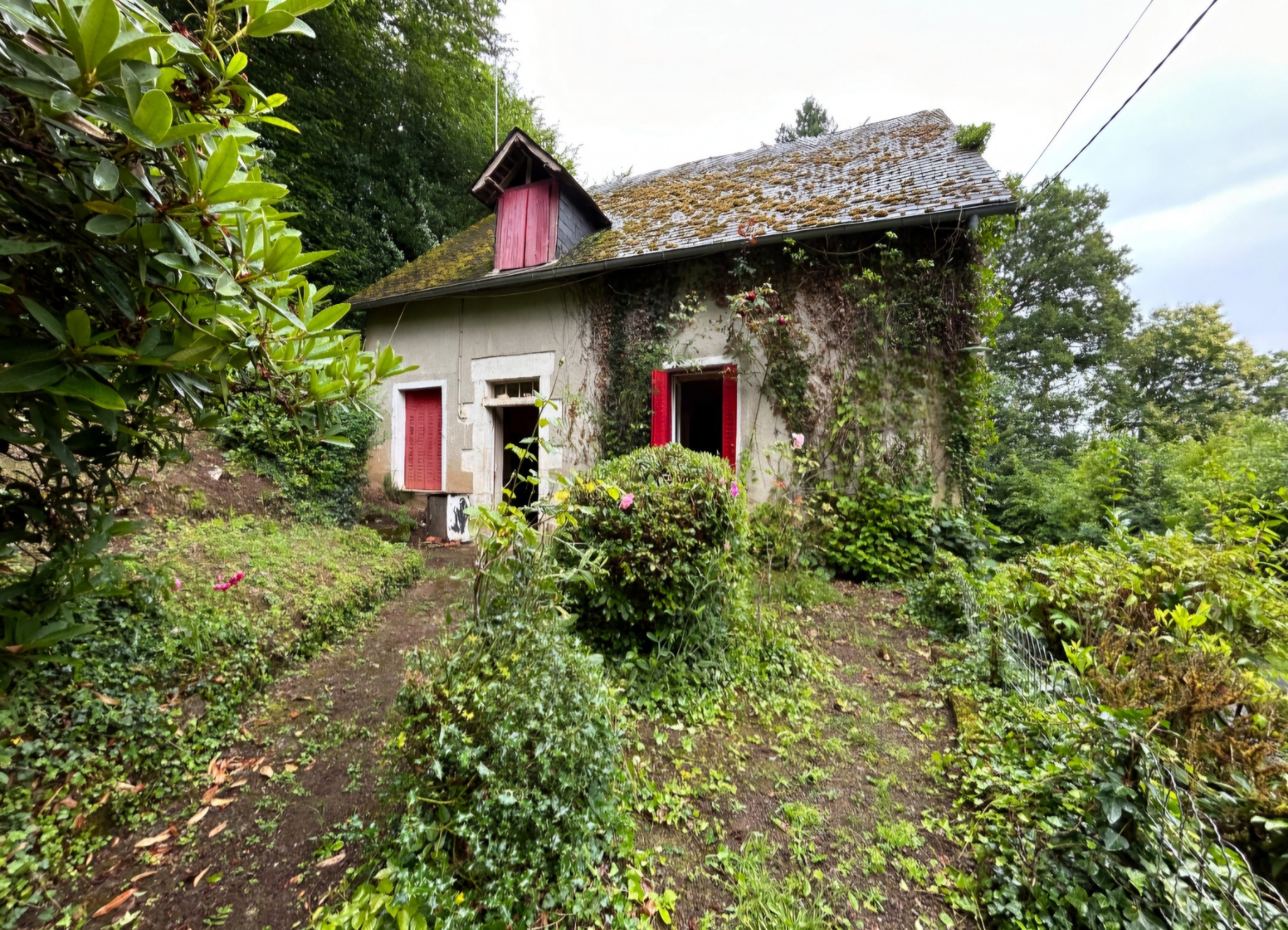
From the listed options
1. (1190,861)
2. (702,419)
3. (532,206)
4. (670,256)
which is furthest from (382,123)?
(1190,861)

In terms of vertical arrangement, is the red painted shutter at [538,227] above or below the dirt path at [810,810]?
above

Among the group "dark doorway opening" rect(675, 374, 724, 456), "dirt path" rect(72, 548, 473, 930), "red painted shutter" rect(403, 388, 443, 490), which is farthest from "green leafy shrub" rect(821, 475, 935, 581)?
"red painted shutter" rect(403, 388, 443, 490)

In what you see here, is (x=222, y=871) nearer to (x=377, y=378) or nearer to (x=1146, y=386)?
(x=377, y=378)

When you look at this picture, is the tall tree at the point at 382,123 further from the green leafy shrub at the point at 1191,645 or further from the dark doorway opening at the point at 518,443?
the green leafy shrub at the point at 1191,645

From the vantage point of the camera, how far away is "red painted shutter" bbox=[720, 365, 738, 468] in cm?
564

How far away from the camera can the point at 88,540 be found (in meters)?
1.36

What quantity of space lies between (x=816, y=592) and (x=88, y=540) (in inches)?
183

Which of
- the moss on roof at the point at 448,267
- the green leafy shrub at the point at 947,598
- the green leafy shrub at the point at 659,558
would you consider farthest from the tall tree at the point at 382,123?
the green leafy shrub at the point at 947,598

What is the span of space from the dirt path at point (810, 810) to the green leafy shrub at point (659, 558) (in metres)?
0.52

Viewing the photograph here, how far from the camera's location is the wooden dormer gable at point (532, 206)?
21.8 ft

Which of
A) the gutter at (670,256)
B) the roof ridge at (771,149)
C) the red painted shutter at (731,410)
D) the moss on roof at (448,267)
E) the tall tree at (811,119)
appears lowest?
the red painted shutter at (731,410)

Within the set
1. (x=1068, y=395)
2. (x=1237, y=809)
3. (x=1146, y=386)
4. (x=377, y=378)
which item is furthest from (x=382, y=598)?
(x=1146, y=386)

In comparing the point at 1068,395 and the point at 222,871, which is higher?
the point at 1068,395

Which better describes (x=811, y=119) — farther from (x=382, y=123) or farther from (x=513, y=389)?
(x=513, y=389)
